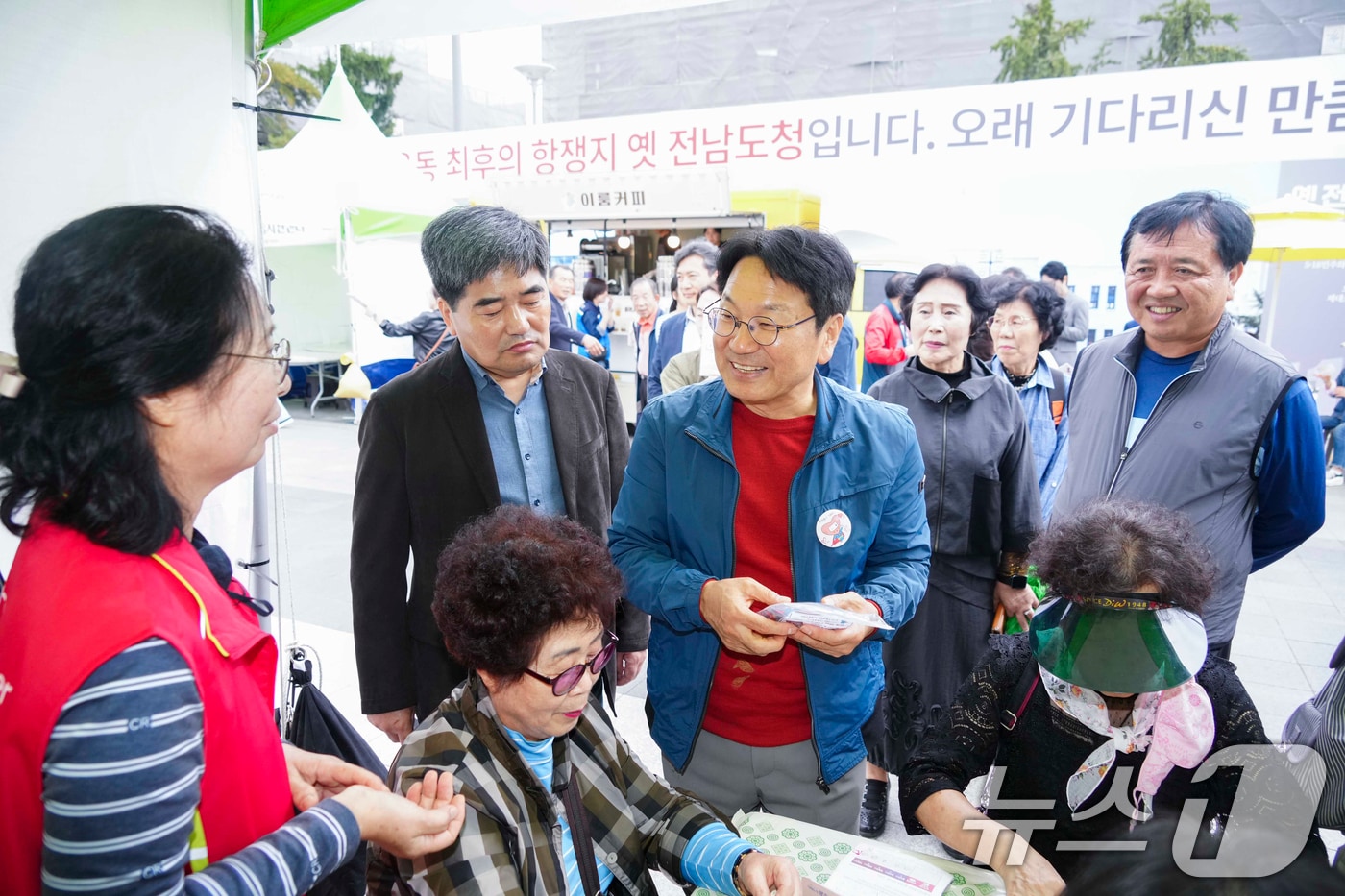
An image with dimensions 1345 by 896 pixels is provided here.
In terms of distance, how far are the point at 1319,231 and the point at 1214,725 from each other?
7.61 meters

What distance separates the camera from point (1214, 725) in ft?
4.90

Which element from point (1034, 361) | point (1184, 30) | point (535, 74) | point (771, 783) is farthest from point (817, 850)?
point (1184, 30)

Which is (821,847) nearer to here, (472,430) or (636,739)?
(472,430)

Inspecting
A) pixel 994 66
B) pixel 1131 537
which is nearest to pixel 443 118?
pixel 994 66

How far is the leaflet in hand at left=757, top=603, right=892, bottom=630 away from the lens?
1413 mm

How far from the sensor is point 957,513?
2494 mm

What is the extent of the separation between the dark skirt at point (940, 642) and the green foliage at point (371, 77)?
732 inches

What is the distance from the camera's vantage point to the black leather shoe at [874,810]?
2713 millimetres

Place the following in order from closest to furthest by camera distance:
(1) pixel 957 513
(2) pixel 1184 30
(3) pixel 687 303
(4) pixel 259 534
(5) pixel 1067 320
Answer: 1. (4) pixel 259 534
2. (1) pixel 957 513
3. (3) pixel 687 303
4. (5) pixel 1067 320
5. (2) pixel 1184 30

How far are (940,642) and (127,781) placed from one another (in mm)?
2314

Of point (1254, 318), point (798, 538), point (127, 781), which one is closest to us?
point (127, 781)

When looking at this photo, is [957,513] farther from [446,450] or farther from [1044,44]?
[1044,44]

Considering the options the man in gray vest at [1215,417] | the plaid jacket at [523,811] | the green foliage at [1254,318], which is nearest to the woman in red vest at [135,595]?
the plaid jacket at [523,811]

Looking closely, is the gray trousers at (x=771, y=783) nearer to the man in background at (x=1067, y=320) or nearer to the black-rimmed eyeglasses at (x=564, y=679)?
the black-rimmed eyeglasses at (x=564, y=679)
